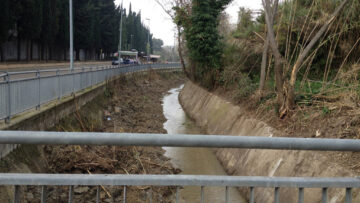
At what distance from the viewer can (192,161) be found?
12.8 metres

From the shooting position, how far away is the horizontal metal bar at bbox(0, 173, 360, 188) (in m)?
2.22

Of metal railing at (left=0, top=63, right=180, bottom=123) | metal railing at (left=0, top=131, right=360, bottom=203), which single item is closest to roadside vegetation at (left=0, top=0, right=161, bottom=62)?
metal railing at (left=0, top=63, right=180, bottom=123)

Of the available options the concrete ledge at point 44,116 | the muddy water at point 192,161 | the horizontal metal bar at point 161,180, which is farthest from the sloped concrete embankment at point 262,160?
the concrete ledge at point 44,116

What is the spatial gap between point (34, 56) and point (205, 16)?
99.8 ft

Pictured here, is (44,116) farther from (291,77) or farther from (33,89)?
(291,77)

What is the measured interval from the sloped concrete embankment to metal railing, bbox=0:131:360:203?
4250 millimetres

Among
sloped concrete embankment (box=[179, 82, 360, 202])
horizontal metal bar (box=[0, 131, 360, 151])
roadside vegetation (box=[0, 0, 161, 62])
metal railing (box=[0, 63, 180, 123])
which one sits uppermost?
roadside vegetation (box=[0, 0, 161, 62])

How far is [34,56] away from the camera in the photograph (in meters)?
43.1

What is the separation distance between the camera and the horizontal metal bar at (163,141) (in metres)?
2.15

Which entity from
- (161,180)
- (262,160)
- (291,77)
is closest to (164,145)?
(161,180)

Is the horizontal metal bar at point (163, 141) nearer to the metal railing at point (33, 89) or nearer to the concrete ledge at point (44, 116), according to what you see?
the concrete ledge at point (44, 116)

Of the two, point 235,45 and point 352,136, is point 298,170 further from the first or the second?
point 235,45

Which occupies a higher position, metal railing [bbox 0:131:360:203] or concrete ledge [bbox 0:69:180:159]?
metal railing [bbox 0:131:360:203]

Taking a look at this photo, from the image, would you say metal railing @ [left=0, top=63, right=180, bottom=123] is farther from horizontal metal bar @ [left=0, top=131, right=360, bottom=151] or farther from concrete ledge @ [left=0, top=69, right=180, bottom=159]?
horizontal metal bar @ [left=0, top=131, right=360, bottom=151]
